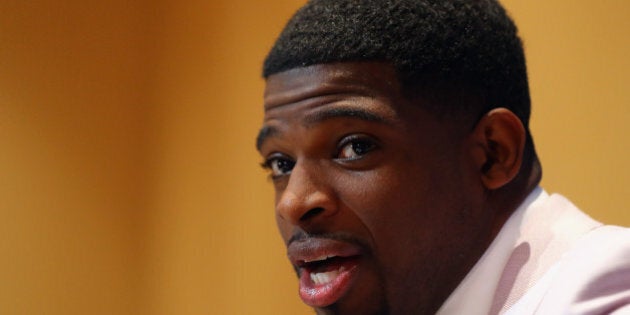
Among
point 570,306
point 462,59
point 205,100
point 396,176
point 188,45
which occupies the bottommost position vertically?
point 570,306

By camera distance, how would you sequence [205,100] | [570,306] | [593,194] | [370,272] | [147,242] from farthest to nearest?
[147,242], [205,100], [593,194], [370,272], [570,306]

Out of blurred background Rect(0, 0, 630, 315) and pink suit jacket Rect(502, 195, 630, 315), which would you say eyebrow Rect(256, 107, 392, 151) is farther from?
blurred background Rect(0, 0, 630, 315)

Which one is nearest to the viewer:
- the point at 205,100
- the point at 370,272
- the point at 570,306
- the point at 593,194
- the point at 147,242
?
the point at 570,306

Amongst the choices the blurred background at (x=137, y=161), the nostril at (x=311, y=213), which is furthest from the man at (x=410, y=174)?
the blurred background at (x=137, y=161)

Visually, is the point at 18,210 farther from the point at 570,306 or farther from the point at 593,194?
the point at 570,306

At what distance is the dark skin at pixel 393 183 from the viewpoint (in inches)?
31.9

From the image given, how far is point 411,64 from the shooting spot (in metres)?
0.83

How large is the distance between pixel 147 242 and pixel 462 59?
142cm

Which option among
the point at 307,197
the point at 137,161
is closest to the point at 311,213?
the point at 307,197

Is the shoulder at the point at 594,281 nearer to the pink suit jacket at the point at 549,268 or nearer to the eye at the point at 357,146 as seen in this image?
the pink suit jacket at the point at 549,268

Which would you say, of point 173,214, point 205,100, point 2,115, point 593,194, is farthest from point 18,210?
point 593,194

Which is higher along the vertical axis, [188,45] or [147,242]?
[188,45]

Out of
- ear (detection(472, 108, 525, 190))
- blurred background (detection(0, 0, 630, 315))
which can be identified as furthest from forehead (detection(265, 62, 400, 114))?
blurred background (detection(0, 0, 630, 315))

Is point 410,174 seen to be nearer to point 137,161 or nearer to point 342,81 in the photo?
point 342,81
